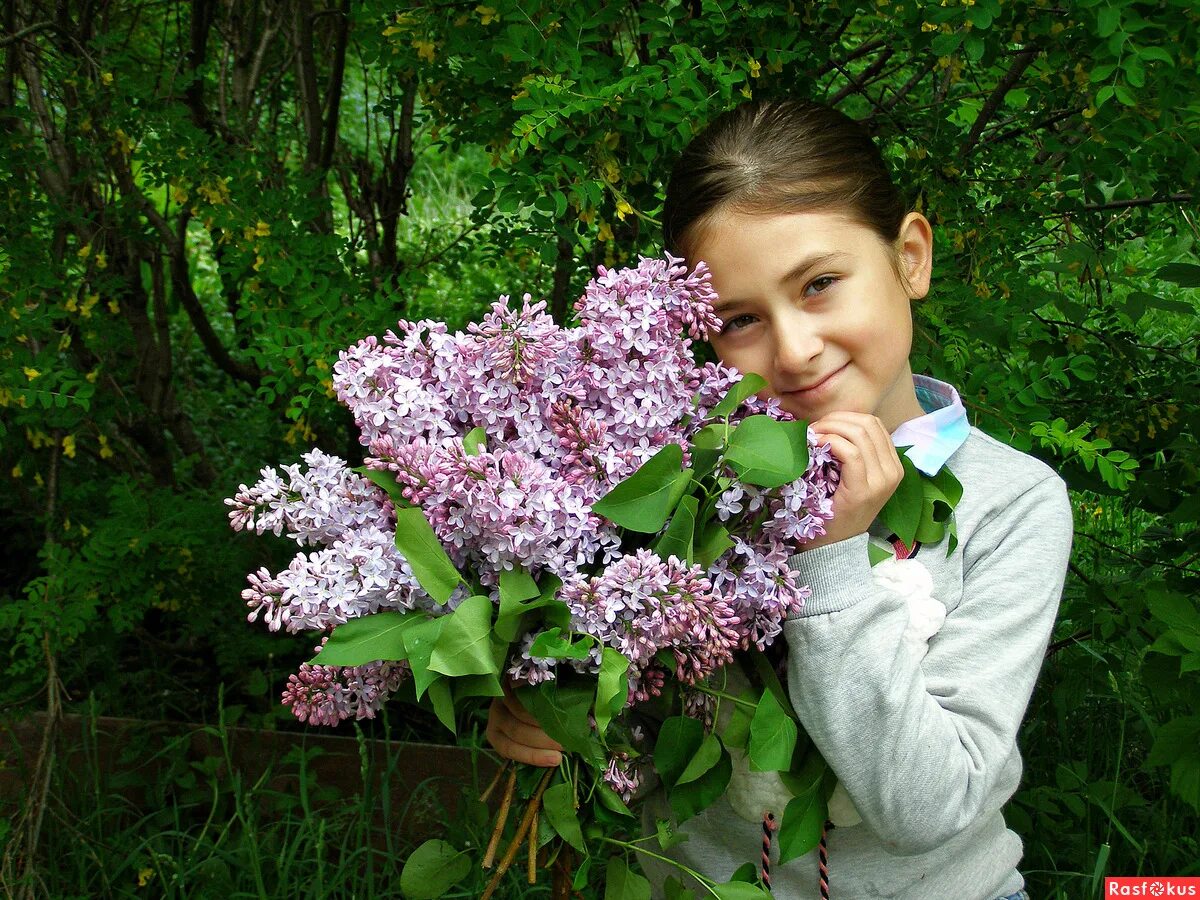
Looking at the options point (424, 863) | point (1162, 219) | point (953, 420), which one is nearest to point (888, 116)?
point (1162, 219)

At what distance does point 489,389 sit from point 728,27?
1.15m

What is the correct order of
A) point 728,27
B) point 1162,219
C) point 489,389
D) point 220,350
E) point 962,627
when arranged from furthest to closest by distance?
point 220,350 < point 1162,219 < point 728,27 < point 962,627 < point 489,389

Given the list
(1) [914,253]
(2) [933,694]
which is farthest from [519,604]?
(1) [914,253]

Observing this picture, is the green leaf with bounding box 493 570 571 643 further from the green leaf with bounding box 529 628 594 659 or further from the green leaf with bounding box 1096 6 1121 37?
the green leaf with bounding box 1096 6 1121 37

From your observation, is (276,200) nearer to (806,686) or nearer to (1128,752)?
(806,686)

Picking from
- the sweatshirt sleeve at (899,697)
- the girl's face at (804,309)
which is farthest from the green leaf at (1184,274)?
the sweatshirt sleeve at (899,697)

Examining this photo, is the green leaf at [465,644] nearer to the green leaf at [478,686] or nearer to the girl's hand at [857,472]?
the green leaf at [478,686]

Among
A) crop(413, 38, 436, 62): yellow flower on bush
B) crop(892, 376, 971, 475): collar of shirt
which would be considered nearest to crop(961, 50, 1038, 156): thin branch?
crop(892, 376, 971, 475): collar of shirt

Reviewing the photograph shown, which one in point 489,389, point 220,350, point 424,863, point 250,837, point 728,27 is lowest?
point 250,837

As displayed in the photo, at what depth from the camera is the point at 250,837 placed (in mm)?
2295

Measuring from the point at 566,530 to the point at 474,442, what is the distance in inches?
5.0

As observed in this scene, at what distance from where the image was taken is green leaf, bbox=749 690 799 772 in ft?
3.93

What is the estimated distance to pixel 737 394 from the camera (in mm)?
1205

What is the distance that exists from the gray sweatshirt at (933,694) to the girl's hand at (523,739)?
0.88 ft
